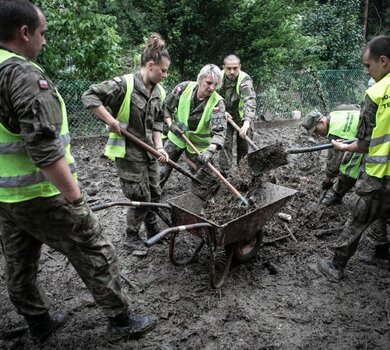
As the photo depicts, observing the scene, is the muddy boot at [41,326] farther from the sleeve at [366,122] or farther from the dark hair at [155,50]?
the sleeve at [366,122]

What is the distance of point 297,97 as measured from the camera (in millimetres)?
10336

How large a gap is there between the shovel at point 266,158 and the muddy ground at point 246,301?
2.92ft

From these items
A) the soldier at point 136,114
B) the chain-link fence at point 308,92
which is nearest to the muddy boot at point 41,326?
the soldier at point 136,114

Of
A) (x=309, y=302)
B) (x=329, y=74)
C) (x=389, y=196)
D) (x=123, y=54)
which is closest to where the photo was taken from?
(x=389, y=196)

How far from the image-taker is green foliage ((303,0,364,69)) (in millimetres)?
12578

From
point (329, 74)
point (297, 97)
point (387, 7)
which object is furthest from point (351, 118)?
point (387, 7)

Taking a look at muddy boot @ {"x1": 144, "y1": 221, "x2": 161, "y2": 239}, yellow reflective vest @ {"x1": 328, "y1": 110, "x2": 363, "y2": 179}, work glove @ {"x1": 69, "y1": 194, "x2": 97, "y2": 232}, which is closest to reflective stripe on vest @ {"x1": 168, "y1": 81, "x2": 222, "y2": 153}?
muddy boot @ {"x1": 144, "y1": 221, "x2": 161, "y2": 239}

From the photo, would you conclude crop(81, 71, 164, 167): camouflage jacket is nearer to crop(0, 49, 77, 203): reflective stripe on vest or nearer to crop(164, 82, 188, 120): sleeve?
crop(164, 82, 188, 120): sleeve

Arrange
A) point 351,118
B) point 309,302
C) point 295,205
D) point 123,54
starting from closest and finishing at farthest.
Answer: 1. point 309,302
2. point 351,118
3. point 295,205
4. point 123,54

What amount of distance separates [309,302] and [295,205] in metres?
1.93

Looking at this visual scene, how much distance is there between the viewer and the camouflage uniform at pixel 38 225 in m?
1.87

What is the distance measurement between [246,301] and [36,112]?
2.42 m

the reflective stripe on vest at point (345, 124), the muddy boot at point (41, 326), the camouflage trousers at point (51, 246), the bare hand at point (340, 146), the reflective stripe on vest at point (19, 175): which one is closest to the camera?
the reflective stripe on vest at point (19, 175)

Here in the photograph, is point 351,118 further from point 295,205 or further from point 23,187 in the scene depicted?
point 23,187
